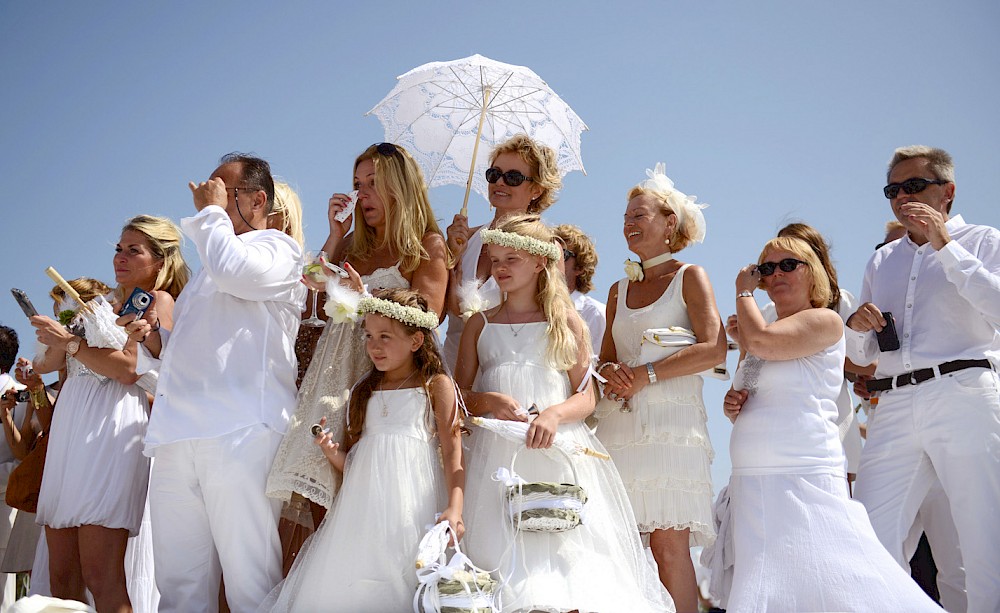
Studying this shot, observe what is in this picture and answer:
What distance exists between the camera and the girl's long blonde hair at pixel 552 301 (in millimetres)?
4828

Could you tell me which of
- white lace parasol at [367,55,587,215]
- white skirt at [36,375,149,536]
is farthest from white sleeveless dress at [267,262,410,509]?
white lace parasol at [367,55,587,215]

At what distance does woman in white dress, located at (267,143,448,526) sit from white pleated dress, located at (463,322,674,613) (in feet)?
1.85

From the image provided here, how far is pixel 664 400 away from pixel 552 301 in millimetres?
843

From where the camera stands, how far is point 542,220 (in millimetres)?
5363

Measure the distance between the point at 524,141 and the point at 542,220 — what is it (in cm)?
92

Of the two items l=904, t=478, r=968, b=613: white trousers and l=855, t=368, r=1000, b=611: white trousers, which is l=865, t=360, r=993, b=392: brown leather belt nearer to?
l=855, t=368, r=1000, b=611: white trousers

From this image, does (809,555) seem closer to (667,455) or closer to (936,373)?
(667,455)

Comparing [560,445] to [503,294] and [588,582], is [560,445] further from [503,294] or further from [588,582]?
[503,294]

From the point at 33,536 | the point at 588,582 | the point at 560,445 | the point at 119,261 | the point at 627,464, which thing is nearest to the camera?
the point at 588,582

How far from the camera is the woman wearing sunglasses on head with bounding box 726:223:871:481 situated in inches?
210

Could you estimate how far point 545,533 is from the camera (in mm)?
4379

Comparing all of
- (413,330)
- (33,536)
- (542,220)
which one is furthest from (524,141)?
(33,536)

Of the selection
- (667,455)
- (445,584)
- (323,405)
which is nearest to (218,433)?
(323,405)

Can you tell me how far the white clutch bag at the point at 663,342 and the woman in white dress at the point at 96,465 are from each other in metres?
2.70
